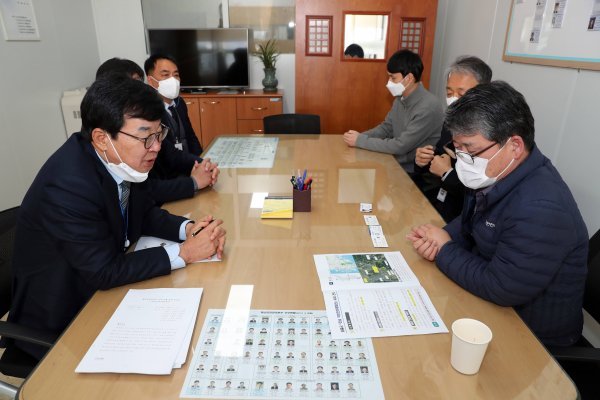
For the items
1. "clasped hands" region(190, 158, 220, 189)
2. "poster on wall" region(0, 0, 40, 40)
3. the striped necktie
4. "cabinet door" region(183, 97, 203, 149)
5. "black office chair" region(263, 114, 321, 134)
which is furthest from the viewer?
"cabinet door" region(183, 97, 203, 149)

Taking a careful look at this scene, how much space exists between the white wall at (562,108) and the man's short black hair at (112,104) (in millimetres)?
1931

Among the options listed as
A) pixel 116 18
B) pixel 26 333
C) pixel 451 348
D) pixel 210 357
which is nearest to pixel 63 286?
pixel 26 333

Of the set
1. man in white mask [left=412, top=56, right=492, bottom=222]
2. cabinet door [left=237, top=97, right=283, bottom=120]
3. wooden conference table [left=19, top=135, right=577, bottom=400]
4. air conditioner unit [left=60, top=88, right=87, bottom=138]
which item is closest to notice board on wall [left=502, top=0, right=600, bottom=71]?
man in white mask [left=412, top=56, right=492, bottom=222]

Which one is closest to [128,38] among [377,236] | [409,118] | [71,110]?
[71,110]

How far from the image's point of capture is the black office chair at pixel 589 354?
1.05m

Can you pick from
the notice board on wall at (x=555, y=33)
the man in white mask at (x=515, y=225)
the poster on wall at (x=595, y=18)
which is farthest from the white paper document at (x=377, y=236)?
the poster on wall at (x=595, y=18)

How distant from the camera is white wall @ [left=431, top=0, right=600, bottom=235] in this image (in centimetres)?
192

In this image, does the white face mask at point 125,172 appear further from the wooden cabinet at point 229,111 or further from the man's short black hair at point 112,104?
the wooden cabinet at point 229,111

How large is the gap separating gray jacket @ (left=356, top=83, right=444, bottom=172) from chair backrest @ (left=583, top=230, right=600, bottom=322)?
1.43 meters

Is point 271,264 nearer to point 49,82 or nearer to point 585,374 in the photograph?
point 585,374

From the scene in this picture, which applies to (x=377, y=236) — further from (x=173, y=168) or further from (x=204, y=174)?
(x=173, y=168)

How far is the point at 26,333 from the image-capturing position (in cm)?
110

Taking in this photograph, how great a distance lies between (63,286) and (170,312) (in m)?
0.42

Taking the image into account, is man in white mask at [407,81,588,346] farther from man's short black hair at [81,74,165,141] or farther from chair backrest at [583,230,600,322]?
man's short black hair at [81,74,165,141]
